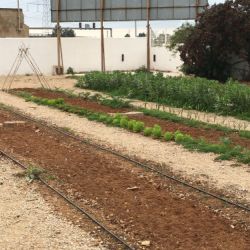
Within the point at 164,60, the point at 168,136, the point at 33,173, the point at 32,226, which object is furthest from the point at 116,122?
the point at 164,60

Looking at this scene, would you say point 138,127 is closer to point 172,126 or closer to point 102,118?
point 172,126

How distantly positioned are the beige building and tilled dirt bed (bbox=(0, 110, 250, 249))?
39.2 m

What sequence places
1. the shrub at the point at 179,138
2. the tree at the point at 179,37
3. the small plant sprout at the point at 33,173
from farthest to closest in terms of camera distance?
the tree at the point at 179,37
the shrub at the point at 179,138
the small plant sprout at the point at 33,173

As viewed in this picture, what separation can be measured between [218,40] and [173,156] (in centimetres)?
1552

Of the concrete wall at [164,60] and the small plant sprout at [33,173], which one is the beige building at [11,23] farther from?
the small plant sprout at [33,173]

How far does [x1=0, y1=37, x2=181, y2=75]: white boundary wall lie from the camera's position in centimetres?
3669

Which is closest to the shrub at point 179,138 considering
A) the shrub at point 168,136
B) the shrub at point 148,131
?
the shrub at point 168,136

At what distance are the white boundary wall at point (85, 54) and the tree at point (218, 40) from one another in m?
10.7

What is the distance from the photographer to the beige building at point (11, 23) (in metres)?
49.7

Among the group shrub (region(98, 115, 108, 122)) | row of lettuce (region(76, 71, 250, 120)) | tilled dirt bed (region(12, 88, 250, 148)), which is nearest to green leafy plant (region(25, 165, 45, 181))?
tilled dirt bed (region(12, 88, 250, 148))

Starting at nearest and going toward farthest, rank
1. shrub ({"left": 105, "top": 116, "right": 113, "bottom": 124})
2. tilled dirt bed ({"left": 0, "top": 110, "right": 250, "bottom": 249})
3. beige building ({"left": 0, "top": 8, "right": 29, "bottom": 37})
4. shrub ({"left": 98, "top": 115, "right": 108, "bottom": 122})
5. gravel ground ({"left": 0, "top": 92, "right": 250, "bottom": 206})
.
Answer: tilled dirt bed ({"left": 0, "top": 110, "right": 250, "bottom": 249}), gravel ground ({"left": 0, "top": 92, "right": 250, "bottom": 206}), shrub ({"left": 105, "top": 116, "right": 113, "bottom": 124}), shrub ({"left": 98, "top": 115, "right": 108, "bottom": 122}), beige building ({"left": 0, "top": 8, "right": 29, "bottom": 37})

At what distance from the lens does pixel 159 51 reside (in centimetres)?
4022

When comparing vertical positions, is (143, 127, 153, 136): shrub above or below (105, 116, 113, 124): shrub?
above

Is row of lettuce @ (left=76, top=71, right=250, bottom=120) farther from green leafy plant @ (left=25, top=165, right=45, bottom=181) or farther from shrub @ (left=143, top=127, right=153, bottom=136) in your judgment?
green leafy plant @ (left=25, top=165, right=45, bottom=181)
